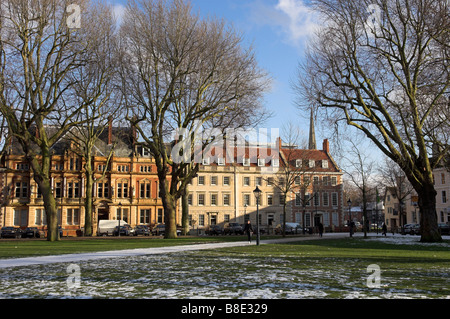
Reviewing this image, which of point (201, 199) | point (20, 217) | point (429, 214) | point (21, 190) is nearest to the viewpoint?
point (429, 214)

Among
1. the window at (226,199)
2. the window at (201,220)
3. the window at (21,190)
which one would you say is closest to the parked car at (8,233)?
the window at (21,190)

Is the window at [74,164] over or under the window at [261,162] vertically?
under

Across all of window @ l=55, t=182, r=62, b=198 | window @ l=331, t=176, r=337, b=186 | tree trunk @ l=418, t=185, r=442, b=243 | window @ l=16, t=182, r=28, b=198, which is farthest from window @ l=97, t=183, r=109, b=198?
tree trunk @ l=418, t=185, r=442, b=243

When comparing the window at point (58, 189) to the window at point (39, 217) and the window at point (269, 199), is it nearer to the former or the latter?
the window at point (39, 217)

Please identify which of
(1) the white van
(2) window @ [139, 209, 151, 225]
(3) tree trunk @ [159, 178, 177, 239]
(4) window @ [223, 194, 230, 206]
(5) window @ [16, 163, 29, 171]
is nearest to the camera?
(3) tree trunk @ [159, 178, 177, 239]

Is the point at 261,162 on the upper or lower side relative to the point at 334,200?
upper

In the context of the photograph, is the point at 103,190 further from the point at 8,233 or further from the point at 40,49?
the point at 40,49

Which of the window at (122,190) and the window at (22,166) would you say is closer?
the window at (22,166)

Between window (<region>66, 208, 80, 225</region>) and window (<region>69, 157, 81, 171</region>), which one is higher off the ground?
window (<region>69, 157, 81, 171</region>)

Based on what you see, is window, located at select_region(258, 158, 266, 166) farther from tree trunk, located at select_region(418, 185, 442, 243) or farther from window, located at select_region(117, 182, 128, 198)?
tree trunk, located at select_region(418, 185, 442, 243)

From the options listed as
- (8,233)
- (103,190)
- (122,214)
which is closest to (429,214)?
(8,233)

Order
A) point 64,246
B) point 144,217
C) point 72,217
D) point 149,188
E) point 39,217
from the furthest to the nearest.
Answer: point 149,188
point 144,217
point 72,217
point 39,217
point 64,246

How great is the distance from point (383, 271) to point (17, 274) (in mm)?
10164
